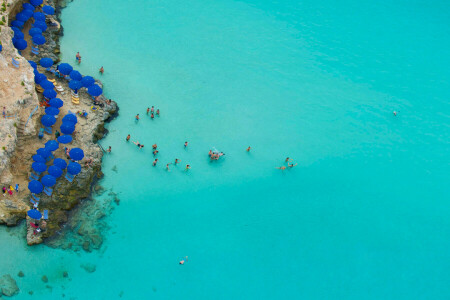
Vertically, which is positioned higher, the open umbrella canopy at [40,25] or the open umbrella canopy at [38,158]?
the open umbrella canopy at [40,25]

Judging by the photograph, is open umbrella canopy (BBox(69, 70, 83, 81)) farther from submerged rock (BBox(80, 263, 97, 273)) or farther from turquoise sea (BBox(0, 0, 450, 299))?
submerged rock (BBox(80, 263, 97, 273))

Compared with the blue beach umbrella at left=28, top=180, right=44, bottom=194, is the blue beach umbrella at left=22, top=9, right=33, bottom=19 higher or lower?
higher

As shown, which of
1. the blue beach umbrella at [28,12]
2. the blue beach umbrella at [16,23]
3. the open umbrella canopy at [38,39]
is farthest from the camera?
the blue beach umbrella at [28,12]

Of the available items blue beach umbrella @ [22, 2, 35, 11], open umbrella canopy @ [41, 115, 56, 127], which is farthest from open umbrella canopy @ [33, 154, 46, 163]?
blue beach umbrella @ [22, 2, 35, 11]

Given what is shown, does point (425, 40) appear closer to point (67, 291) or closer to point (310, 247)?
point (310, 247)

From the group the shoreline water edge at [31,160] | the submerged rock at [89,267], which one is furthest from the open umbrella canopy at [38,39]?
the submerged rock at [89,267]

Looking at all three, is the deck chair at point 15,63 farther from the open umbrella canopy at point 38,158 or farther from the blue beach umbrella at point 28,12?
the blue beach umbrella at point 28,12
